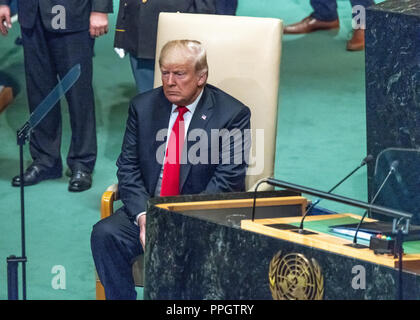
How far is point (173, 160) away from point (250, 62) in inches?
20.8

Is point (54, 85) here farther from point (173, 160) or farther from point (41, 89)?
point (173, 160)

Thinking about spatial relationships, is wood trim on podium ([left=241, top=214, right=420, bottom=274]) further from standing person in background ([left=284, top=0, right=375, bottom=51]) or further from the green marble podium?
standing person in background ([left=284, top=0, right=375, bottom=51])

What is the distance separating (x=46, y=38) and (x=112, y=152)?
1.00 meters

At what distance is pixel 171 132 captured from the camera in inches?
159

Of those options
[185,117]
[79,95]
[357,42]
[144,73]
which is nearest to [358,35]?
[357,42]

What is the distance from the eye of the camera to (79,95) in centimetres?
563

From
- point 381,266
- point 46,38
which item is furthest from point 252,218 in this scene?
point 46,38

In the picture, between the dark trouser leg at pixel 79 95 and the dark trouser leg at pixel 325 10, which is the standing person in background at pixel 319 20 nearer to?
the dark trouser leg at pixel 325 10

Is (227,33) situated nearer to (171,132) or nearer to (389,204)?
(171,132)

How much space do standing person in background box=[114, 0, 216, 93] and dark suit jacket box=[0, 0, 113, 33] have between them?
0.28m

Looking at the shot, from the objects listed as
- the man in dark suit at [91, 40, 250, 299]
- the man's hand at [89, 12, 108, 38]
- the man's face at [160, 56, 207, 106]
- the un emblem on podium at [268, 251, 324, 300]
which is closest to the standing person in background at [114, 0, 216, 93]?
the man's hand at [89, 12, 108, 38]

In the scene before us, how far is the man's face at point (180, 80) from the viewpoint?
12.8 ft

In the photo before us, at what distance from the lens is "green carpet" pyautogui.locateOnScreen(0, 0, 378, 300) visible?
4918 millimetres

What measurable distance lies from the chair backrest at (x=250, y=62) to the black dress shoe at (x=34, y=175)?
66.9 inches
